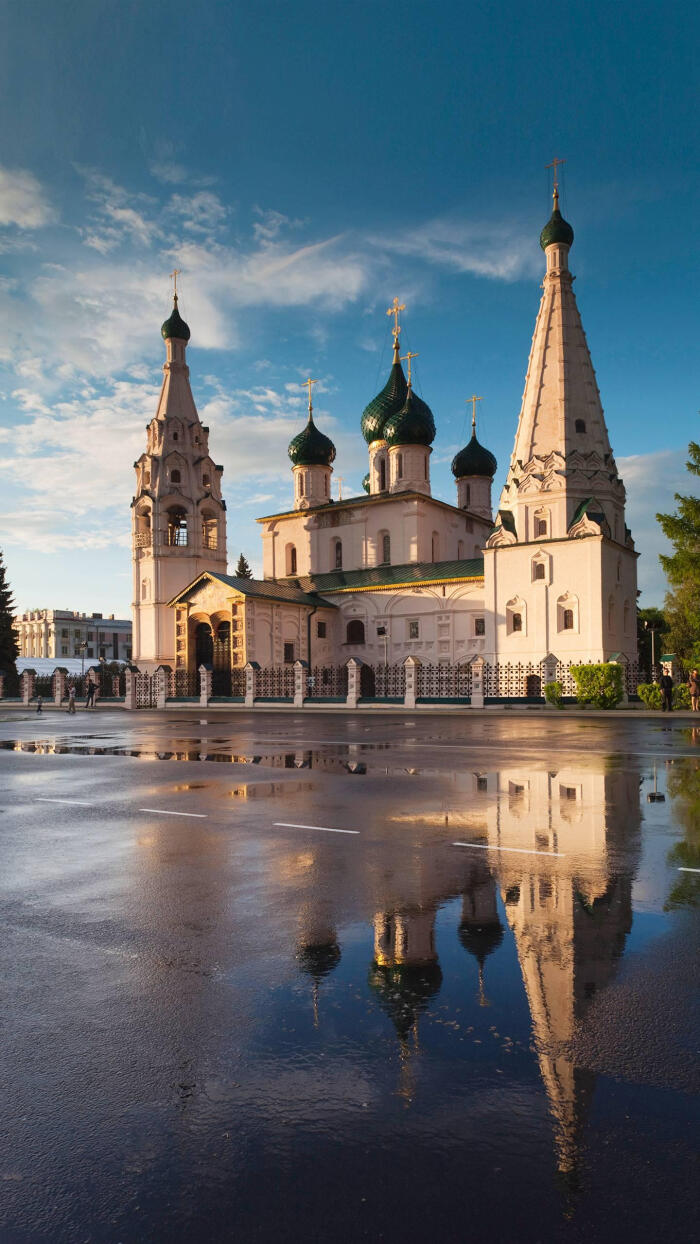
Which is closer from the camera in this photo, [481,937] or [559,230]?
[481,937]

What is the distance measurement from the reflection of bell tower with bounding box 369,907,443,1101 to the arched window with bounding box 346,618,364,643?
132ft

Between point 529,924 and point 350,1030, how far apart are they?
168 cm

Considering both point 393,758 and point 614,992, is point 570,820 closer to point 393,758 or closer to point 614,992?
point 614,992

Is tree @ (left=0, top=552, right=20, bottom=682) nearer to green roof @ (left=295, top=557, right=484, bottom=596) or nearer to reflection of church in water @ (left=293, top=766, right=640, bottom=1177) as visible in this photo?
green roof @ (left=295, top=557, right=484, bottom=596)

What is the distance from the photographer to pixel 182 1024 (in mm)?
3285

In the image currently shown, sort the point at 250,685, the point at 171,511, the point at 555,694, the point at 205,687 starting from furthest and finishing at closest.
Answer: the point at 171,511 < the point at 205,687 < the point at 250,685 < the point at 555,694

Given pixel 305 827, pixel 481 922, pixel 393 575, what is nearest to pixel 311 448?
pixel 393 575

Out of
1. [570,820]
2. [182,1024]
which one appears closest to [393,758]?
[570,820]

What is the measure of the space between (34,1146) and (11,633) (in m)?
65.6

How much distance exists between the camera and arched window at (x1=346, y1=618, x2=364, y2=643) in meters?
45.2

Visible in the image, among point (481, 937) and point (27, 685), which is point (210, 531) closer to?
point (27, 685)

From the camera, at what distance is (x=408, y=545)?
148 ft

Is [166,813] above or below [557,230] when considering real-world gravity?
below

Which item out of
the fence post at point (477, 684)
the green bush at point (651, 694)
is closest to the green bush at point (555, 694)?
the fence post at point (477, 684)
